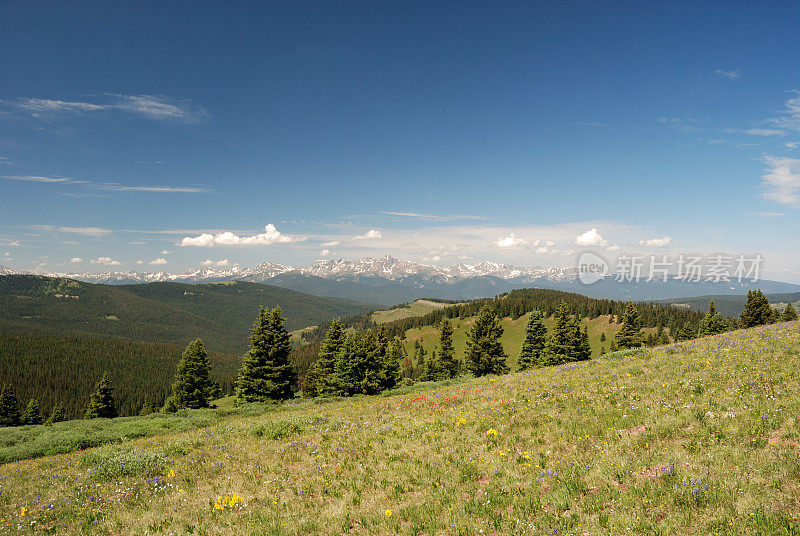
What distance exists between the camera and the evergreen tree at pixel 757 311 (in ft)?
220

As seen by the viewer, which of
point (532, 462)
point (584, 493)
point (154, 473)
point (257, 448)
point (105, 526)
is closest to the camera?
point (584, 493)

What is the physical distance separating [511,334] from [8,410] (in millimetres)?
150889

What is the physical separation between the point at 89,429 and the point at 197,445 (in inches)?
572

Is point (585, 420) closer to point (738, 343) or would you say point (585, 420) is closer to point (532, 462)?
point (532, 462)

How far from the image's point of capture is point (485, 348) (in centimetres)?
5803

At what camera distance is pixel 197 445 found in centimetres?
1447

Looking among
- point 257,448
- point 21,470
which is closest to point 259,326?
point 21,470

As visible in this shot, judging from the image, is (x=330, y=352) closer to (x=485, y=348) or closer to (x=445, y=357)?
(x=445, y=357)

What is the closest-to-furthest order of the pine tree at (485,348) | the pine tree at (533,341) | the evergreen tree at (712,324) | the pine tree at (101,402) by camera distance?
the pine tree at (101,402) → the pine tree at (485,348) → the pine tree at (533,341) → the evergreen tree at (712,324)

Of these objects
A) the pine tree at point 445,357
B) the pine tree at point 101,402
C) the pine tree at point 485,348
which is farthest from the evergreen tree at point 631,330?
the pine tree at point 101,402

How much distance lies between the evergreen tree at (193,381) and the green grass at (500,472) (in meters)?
33.5

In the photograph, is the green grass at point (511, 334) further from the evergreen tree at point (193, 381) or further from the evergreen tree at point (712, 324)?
the evergreen tree at point (193, 381)

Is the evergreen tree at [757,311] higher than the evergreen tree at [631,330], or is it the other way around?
the evergreen tree at [757,311]

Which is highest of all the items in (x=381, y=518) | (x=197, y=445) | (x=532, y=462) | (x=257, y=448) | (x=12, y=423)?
(x=532, y=462)
